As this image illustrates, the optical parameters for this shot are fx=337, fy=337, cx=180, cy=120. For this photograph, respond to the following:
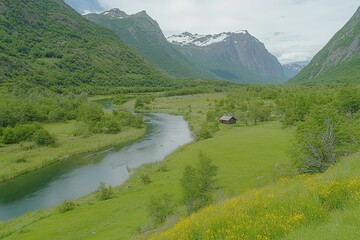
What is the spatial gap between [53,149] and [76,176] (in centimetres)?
1963

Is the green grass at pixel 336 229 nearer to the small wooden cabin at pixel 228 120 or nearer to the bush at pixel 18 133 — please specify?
the bush at pixel 18 133

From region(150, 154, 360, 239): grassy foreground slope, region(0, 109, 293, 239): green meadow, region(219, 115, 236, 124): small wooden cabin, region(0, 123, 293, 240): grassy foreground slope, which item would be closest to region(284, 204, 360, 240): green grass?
region(150, 154, 360, 239): grassy foreground slope

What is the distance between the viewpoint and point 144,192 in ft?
157

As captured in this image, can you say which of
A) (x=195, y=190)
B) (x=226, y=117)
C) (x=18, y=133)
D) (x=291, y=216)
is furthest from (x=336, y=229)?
(x=226, y=117)

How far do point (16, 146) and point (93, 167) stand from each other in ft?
76.0

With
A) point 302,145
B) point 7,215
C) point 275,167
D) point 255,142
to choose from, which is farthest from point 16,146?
point 302,145

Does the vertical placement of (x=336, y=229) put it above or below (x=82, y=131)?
above

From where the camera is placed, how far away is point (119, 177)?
6012 cm

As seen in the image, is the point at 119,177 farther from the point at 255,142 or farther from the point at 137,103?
the point at 137,103

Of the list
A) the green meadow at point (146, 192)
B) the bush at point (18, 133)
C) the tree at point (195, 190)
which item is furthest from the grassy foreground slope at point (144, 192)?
the bush at point (18, 133)

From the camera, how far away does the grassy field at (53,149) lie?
6476 centimetres

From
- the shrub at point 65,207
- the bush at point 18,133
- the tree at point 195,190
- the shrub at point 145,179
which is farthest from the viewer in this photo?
the bush at point 18,133

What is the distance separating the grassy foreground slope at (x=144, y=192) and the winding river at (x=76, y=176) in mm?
4898

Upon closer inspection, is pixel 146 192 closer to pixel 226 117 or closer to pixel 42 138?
pixel 42 138
